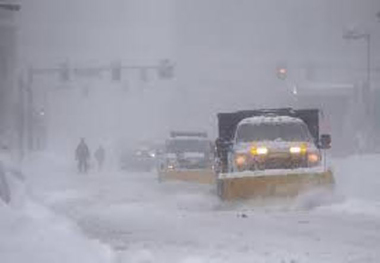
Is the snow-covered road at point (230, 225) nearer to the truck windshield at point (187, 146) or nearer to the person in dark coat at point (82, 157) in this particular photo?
the truck windshield at point (187, 146)

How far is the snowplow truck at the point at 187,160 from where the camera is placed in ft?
81.7

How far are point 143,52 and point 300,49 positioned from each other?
286 feet

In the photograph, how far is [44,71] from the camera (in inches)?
1603

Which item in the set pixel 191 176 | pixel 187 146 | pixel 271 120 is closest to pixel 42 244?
pixel 271 120

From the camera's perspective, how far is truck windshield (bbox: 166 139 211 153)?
27.5 meters

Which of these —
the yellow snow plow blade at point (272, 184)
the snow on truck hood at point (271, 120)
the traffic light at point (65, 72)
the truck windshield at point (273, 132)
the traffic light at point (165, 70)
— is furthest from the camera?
the traffic light at point (65, 72)

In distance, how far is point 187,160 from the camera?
27.0 meters

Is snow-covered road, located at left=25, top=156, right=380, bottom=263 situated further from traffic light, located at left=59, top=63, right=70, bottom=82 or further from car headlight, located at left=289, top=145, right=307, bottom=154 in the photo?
traffic light, located at left=59, top=63, right=70, bottom=82

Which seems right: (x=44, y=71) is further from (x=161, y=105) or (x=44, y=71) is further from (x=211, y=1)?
Result: (x=211, y=1)

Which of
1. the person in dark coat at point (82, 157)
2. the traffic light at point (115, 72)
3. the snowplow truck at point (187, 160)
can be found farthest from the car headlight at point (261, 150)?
the traffic light at point (115, 72)

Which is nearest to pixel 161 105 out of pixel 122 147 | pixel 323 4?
pixel 323 4

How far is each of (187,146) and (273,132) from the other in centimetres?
988

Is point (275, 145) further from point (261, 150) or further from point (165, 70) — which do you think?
point (165, 70)

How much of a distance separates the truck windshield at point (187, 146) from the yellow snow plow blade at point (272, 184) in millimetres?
11264
